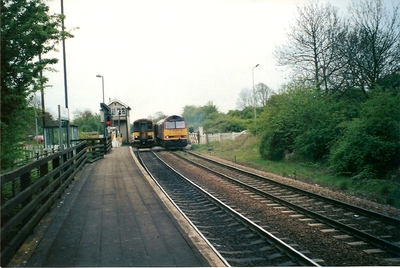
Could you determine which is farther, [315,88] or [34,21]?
[315,88]

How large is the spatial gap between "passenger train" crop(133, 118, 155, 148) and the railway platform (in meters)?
27.5

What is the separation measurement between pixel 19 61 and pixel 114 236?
818 cm

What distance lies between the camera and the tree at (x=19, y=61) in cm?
1064

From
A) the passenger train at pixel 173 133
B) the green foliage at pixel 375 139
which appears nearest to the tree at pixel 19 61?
the green foliage at pixel 375 139

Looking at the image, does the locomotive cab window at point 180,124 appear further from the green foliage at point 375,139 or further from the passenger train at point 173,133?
the green foliage at point 375,139

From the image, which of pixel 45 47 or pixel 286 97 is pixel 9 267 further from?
pixel 286 97

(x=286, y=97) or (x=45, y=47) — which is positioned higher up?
(x=45, y=47)

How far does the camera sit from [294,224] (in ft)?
22.7

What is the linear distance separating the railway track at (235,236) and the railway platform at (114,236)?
1.96ft

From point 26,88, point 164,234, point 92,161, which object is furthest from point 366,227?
point 92,161

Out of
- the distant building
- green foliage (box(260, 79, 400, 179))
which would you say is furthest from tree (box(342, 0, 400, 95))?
the distant building

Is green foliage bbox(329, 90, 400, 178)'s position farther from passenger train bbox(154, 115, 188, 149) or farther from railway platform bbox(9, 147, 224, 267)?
passenger train bbox(154, 115, 188, 149)

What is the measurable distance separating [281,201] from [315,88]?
10845mm

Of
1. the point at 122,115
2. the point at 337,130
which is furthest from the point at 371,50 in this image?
the point at 122,115
